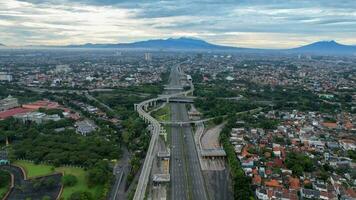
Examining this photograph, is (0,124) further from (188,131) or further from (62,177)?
(188,131)

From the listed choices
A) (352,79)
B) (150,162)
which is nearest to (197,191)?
(150,162)

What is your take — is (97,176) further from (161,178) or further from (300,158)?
(300,158)

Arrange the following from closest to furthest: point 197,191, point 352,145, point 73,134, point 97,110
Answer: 1. point 197,191
2. point 352,145
3. point 73,134
4. point 97,110

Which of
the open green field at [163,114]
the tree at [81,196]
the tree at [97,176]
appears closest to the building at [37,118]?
the open green field at [163,114]

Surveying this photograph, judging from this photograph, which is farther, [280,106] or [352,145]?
[280,106]

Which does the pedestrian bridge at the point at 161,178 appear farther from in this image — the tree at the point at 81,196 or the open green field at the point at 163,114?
the open green field at the point at 163,114

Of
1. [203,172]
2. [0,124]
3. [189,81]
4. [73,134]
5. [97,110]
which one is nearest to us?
[203,172]
